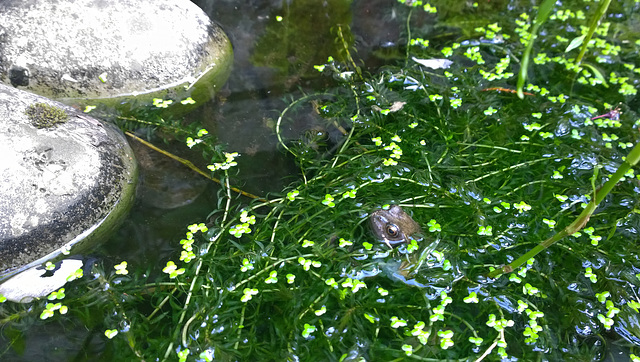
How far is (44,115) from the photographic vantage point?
2.96 m

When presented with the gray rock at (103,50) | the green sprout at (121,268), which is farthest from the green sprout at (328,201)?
the gray rock at (103,50)

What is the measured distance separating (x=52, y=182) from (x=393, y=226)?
209 cm

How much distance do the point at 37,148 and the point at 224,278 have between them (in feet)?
4.70

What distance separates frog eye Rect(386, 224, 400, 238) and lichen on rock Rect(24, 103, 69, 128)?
7.33ft

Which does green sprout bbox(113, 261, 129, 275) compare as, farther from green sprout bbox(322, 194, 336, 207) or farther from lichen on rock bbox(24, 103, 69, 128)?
green sprout bbox(322, 194, 336, 207)

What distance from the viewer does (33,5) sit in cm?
357

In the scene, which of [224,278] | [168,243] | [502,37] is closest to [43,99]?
[168,243]

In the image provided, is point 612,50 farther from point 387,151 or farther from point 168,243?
point 168,243

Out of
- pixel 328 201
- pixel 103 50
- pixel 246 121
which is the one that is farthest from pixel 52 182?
pixel 328 201

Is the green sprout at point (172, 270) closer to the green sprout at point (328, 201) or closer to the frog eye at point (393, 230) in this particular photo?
the green sprout at point (328, 201)

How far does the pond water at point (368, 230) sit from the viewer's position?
7.80 ft

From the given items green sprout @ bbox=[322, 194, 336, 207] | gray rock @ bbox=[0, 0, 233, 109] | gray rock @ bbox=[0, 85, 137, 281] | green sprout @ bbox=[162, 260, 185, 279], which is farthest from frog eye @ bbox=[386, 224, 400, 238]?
gray rock @ bbox=[0, 0, 233, 109]

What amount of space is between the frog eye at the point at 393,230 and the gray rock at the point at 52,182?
175cm

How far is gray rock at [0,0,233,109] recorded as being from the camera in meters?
3.53
